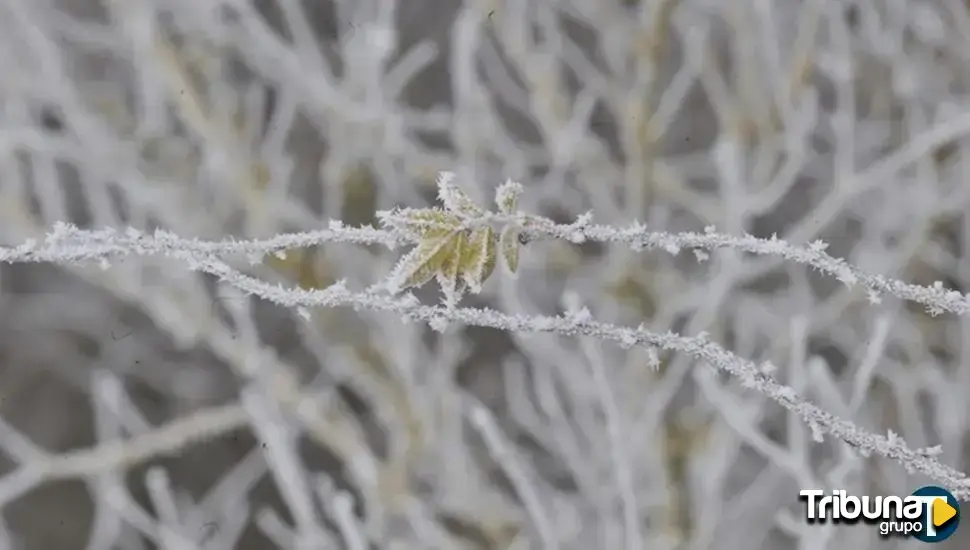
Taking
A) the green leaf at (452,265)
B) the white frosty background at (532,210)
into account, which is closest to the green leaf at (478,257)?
the green leaf at (452,265)

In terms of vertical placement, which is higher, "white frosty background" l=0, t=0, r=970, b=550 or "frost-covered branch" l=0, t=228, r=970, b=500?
"white frosty background" l=0, t=0, r=970, b=550

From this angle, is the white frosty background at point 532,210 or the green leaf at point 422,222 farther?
the white frosty background at point 532,210

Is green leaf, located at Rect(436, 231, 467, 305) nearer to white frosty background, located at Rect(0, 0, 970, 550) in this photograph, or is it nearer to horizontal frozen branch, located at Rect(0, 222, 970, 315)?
horizontal frozen branch, located at Rect(0, 222, 970, 315)

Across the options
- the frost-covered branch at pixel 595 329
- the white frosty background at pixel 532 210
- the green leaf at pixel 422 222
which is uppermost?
the white frosty background at pixel 532 210

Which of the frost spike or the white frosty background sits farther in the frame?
the white frosty background

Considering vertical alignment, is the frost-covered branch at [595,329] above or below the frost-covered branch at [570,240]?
below

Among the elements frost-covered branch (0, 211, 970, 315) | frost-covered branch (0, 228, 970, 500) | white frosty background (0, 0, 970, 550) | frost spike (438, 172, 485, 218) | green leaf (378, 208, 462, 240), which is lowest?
frost-covered branch (0, 228, 970, 500)

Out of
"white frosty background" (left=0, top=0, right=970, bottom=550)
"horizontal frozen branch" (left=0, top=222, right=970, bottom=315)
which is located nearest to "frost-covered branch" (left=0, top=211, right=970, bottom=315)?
"horizontal frozen branch" (left=0, top=222, right=970, bottom=315)

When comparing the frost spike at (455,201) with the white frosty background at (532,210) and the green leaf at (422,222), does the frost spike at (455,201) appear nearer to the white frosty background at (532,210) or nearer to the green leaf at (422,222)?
the green leaf at (422,222)

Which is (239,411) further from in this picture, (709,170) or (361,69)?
(709,170)
